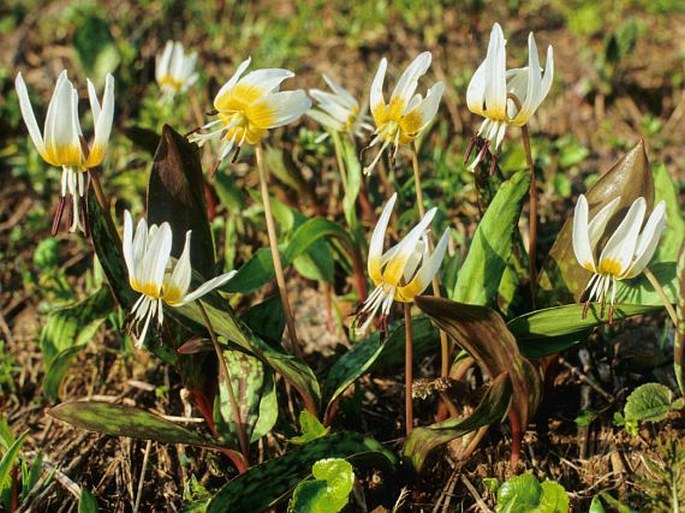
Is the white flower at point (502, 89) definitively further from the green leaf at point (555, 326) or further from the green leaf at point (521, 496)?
the green leaf at point (521, 496)

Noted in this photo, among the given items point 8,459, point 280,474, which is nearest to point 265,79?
point 280,474

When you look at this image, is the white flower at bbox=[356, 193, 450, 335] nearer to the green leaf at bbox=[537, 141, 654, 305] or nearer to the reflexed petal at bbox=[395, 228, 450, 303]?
the reflexed petal at bbox=[395, 228, 450, 303]

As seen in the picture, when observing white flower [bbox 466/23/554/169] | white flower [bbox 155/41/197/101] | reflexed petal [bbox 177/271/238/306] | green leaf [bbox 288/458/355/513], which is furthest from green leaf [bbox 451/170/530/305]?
white flower [bbox 155/41/197/101]

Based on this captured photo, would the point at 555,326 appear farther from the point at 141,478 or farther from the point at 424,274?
the point at 141,478

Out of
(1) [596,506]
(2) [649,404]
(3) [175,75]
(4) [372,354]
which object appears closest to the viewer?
(1) [596,506]

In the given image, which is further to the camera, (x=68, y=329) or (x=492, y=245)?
(x=68, y=329)

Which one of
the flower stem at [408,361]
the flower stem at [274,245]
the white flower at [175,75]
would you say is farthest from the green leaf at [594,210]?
the white flower at [175,75]

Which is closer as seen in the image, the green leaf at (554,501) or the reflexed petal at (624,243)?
the reflexed petal at (624,243)
